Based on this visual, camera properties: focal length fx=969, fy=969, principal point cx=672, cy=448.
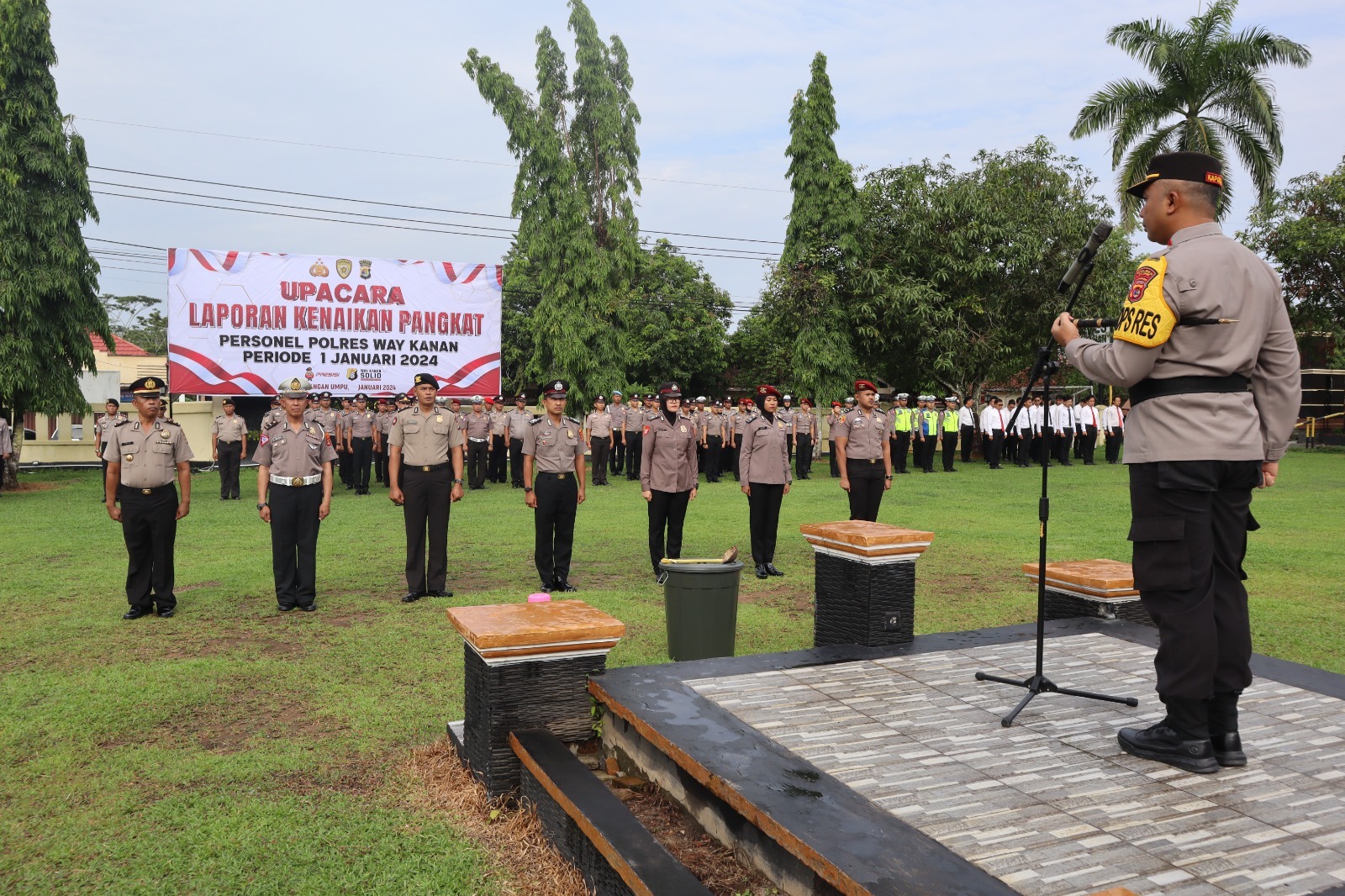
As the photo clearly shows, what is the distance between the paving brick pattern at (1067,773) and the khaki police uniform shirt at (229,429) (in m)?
15.2

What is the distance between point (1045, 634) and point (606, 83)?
27.7 metres

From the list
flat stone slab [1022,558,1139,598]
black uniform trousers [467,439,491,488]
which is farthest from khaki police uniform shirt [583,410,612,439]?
flat stone slab [1022,558,1139,598]

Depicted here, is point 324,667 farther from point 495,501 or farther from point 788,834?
point 495,501

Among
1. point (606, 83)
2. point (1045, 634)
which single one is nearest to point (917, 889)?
point (1045, 634)

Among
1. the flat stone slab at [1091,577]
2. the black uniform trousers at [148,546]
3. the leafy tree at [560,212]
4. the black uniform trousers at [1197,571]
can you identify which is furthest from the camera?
the leafy tree at [560,212]

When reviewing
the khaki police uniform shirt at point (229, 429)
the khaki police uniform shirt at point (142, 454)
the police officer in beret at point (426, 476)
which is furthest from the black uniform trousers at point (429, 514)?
the khaki police uniform shirt at point (229, 429)

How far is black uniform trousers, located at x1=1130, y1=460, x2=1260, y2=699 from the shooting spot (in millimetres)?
3252

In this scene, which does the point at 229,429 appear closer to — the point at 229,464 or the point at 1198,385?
the point at 229,464

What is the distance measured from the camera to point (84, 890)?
3264 millimetres

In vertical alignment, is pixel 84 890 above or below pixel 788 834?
below

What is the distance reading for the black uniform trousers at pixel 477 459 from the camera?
789 inches

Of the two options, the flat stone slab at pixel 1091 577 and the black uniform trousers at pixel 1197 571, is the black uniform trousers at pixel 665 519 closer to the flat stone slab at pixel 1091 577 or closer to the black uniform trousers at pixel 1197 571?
the flat stone slab at pixel 1091 577

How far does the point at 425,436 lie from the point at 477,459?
1187 centimetres

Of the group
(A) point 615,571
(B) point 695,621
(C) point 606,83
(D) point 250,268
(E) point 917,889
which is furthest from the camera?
(C) point 606,83
